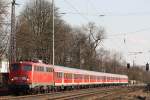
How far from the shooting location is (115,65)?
149 metres

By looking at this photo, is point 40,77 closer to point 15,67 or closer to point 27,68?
point 27,68

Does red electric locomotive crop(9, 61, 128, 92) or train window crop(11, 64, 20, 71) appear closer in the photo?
red electric locomotive crop(9, 61, 128, 92)

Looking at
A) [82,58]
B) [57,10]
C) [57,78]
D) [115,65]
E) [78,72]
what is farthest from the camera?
[115,65]

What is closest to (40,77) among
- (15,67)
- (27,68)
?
(27,68)

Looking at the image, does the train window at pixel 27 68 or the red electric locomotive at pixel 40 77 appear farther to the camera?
the train window at pixel 27 68

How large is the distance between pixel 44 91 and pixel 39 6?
38.0 metres

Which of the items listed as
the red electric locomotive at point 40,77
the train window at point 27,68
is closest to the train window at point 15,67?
the red electric locomotive at point 40,77

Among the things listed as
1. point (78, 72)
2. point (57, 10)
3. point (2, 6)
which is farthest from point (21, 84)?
point (57, 10)

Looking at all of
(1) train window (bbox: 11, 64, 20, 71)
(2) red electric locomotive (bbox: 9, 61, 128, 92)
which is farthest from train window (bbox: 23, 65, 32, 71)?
(1) train window (bbox: 11, 64, 20, 71)

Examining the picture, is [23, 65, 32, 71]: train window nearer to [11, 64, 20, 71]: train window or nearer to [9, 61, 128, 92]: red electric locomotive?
[9, 61, 128, 92]: red electric locomotive

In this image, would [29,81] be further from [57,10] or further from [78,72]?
[57,10]

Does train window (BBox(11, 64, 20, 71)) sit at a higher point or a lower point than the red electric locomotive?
higher

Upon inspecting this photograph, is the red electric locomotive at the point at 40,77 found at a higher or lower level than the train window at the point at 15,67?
lower

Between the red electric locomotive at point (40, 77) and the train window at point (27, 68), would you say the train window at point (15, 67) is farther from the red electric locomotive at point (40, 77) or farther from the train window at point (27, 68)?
the train window at point (27, 68)
